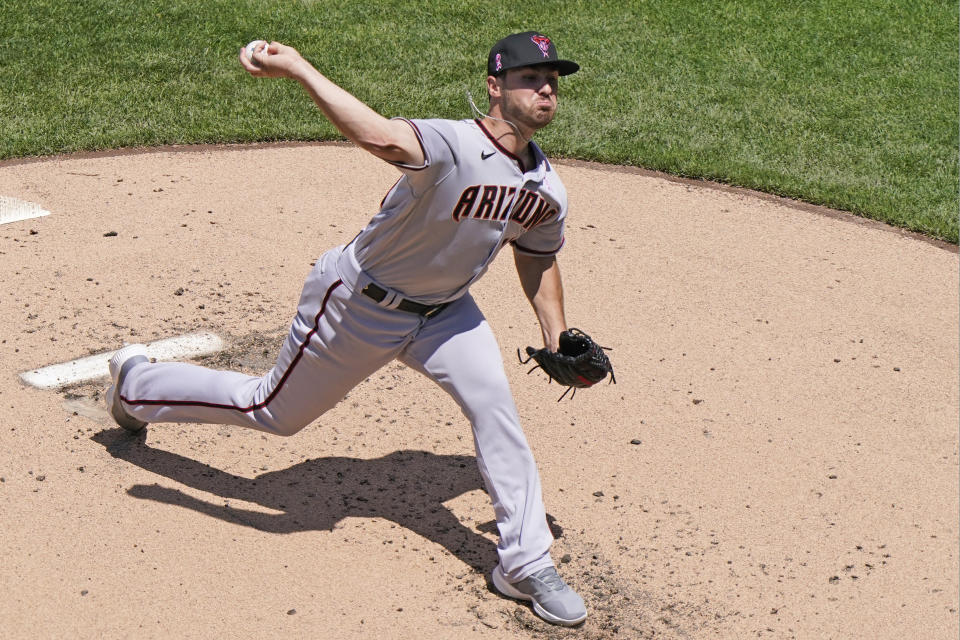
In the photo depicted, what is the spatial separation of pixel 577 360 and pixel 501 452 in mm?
427

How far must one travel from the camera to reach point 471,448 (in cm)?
487

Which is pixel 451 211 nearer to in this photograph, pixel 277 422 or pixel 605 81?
pixel 277 422

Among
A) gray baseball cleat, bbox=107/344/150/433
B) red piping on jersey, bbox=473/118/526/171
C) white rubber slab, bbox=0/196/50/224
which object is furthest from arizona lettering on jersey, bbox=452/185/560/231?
white rubber slab, bbox=0/196/50/224

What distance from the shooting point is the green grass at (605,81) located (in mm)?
8062

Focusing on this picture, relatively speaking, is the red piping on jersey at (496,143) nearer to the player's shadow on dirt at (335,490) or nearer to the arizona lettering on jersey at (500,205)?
the arizona lettering on jersey at (500,205)

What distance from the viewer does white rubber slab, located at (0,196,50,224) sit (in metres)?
6.54

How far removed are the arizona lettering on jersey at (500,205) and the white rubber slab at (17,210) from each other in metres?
3.71

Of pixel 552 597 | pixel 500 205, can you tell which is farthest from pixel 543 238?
pixel 552 597

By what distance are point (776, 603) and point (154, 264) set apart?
11.7 feet

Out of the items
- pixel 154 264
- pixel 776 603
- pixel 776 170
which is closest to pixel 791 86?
pixel 776 170

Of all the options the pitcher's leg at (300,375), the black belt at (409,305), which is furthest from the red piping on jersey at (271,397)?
the black belt at (409,305)

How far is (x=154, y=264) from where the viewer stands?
6.04 m

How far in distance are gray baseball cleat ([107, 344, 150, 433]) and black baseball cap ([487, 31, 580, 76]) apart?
5.70 ft

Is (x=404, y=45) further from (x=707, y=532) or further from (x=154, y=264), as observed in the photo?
(x=707, y=532)
